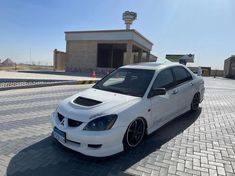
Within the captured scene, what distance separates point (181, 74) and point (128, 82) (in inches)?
70.8

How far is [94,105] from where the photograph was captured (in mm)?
3678

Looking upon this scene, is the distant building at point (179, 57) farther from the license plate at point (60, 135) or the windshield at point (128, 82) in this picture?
the license plate at point (60, 135)

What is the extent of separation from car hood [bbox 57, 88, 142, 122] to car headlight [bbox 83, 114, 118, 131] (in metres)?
0.07

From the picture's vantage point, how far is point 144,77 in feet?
15.1

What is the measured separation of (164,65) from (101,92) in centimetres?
177

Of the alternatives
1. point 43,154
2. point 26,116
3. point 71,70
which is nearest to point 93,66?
point 71,70

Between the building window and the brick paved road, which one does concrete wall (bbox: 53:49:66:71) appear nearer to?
the building window

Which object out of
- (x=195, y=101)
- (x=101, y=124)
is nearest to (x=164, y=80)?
(x=101, y=124)

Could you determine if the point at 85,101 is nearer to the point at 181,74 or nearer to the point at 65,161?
the point at 65,161

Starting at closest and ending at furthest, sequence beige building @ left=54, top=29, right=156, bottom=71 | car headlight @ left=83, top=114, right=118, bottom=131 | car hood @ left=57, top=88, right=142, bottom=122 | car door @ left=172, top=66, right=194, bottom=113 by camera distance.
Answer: car headlight @ left=83, top=114, right=118, bottom=131 → car hood @ left=57, top=88, right=142, bottom=122 → car door @ left=172, top=66, right=194, bottom=113 → beige building @ left=54, top=29, right=156, bottom=71

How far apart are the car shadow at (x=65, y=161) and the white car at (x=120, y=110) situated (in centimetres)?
20

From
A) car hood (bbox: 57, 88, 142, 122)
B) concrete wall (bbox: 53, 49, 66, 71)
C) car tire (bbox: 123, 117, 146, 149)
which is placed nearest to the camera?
car hood (bbox: 57, 88, 142, 122)

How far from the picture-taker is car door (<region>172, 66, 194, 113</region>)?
5.34 m

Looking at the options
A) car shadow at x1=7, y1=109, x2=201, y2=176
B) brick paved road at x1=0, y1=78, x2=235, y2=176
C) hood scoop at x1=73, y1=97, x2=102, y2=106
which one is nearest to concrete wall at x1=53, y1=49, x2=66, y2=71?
brick paved road at x1=0, y1=78, x2=235, y2=176
